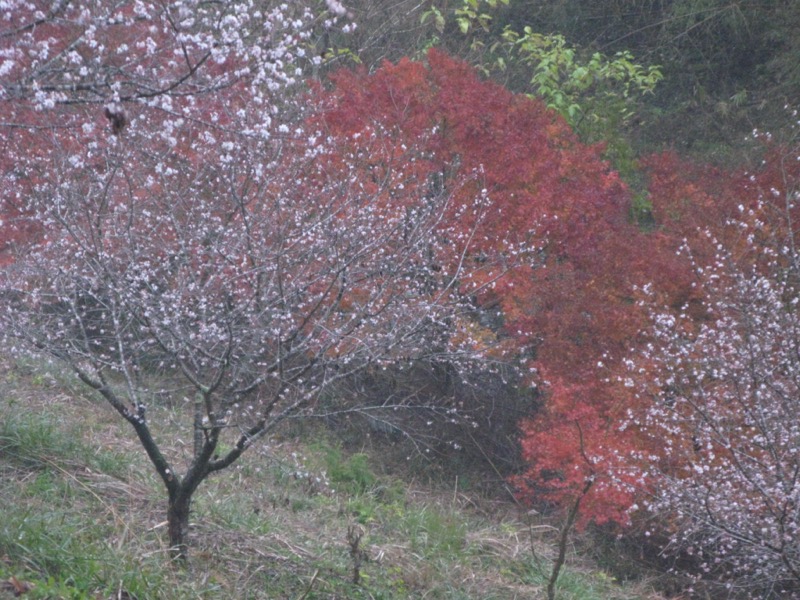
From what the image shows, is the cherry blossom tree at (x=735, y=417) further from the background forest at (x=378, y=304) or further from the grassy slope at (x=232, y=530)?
the grassy slope at (x=232, y=530)

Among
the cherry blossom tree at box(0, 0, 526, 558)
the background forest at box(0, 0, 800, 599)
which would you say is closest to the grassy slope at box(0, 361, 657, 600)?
the background forest at box(0, 0, 800, 599)

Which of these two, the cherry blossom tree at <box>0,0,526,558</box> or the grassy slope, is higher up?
the cherry blossom tree at <box>0,0,526,558</box>

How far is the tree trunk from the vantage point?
5105 mm

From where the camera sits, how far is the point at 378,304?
6.54 m

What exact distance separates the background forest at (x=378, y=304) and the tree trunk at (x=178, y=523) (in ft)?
0.07

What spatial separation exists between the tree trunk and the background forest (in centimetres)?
2

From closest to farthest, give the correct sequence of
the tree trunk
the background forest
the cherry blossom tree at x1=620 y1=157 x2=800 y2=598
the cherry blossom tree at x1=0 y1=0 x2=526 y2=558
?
the cherry blossom tree at x1=0 y1=0 x2=526 y2=558 → the background forest → the tree trunk → the cherry blossom tree at x1=620 y1=157 x2=800 y2=598

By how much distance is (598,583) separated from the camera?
7969 mm

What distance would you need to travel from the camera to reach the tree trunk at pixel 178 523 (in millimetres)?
5105

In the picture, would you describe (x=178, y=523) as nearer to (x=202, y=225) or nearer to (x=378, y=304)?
(x=202, y=225)

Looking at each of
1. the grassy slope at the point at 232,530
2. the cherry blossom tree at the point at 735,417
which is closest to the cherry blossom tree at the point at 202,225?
the grassy slope at the point at 232,530

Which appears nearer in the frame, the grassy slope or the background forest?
the grassy slope

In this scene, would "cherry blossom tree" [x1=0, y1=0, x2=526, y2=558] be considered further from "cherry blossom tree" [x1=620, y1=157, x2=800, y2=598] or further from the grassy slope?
"cherry blossom tree" [x1=620, y1=157, x2=800, y2=598]

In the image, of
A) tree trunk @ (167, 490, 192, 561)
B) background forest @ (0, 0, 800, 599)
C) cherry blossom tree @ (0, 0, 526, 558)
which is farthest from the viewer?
tree trunk @ (167, 490, 192, 561)
